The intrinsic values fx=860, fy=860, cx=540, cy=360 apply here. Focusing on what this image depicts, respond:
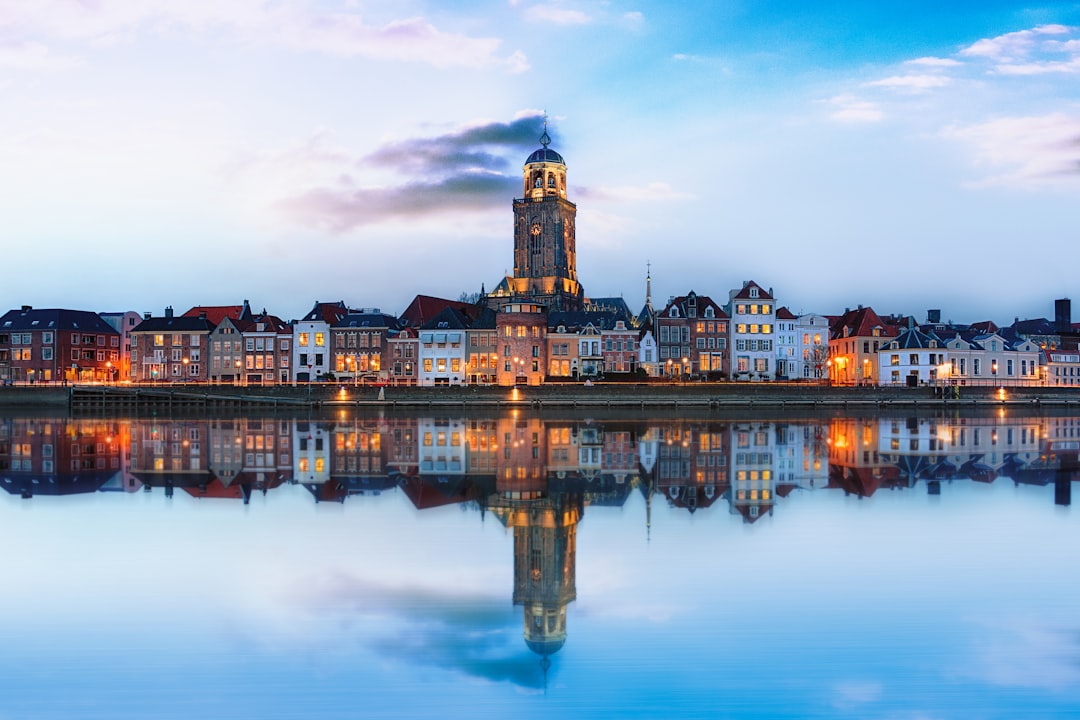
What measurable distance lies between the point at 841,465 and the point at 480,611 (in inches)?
679

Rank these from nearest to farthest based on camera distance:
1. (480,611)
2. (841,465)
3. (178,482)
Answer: (480,611) → (178,482) → (841,465)

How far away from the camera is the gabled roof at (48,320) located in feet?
311

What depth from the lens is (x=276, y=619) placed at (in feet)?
31.4

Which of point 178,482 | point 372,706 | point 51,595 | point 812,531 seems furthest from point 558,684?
point 178,482

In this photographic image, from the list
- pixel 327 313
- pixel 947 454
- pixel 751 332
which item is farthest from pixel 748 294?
pixel 947 454

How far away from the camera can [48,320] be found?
312ft

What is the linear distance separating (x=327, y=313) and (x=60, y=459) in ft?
201

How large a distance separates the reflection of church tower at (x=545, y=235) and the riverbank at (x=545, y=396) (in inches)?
1996

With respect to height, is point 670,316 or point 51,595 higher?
point 670,316

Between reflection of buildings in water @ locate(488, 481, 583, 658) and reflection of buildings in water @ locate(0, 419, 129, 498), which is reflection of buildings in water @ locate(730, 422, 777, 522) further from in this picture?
reflection of buildings in water @ locate(0, 419, 129, 498)

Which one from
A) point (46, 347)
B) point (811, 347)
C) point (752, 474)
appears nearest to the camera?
point (752, 474)

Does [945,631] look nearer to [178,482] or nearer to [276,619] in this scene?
[276,619]

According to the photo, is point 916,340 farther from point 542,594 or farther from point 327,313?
point 542,594

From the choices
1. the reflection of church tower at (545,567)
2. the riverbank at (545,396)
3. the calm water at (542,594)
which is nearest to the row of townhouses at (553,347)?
the riverbank at (545,396)
